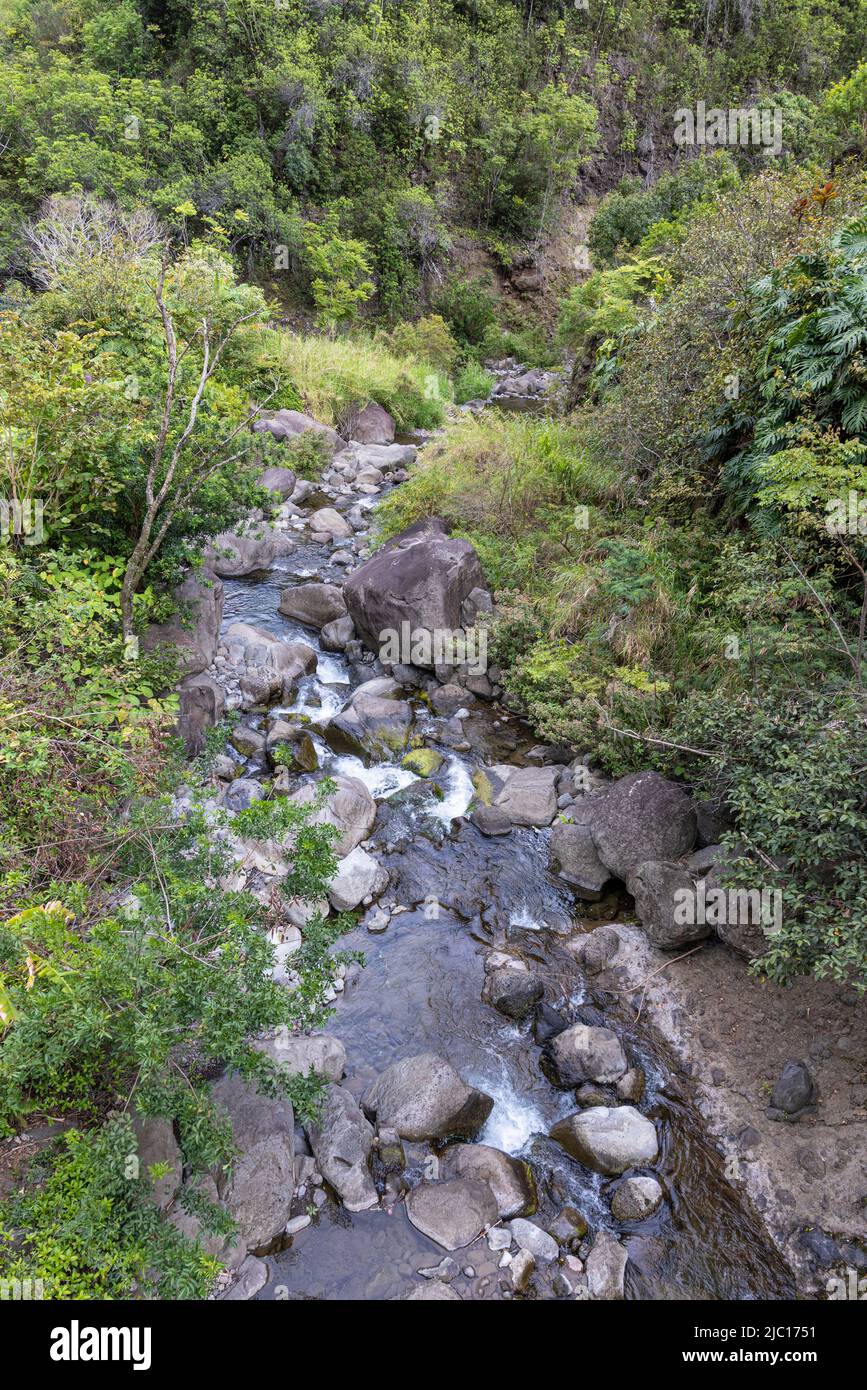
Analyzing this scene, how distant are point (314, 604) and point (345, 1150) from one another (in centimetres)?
712

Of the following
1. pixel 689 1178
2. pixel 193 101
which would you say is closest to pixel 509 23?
pixel 193 101

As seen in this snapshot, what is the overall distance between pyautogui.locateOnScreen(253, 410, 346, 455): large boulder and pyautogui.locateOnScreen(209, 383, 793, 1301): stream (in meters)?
7.56

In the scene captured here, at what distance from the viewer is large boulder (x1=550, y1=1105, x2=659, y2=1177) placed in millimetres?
4566

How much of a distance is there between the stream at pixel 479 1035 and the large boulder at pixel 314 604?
1587mm

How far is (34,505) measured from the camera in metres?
6.09

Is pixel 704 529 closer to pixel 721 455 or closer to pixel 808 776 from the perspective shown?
pixel 721 455

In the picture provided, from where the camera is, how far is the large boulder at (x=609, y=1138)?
15.0 feet

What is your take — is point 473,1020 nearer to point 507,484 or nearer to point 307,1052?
point 307,1052

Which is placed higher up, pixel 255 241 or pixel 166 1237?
pixel 255 241

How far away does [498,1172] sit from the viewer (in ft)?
14.5

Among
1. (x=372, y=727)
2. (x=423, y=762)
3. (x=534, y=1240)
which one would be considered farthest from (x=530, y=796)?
(x=534, y=1240)

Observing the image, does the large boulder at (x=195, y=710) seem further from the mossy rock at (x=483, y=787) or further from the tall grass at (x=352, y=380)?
the tall grass at (x=352, y=380)
